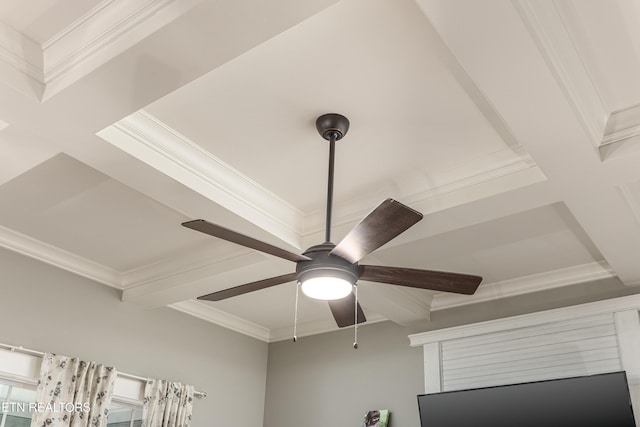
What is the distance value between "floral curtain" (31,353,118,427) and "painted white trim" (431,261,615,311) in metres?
2.15

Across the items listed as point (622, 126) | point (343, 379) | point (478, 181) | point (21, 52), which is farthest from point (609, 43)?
point (343, 379)

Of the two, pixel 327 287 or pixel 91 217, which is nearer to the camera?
pixel 327 287

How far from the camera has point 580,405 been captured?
338cm

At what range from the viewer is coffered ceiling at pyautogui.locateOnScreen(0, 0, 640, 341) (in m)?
2.07

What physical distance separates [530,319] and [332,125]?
197 centimetres

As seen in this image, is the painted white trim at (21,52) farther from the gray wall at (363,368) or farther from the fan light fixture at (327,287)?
the gray wall at (363,368)

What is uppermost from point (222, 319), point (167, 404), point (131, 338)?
point (222, 319)

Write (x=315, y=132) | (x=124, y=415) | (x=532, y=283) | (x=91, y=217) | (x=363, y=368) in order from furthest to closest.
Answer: (x=363, y=368), (x=124, y=415), (x=532, y=283), (x=91, y=217), (x=315, y=132)

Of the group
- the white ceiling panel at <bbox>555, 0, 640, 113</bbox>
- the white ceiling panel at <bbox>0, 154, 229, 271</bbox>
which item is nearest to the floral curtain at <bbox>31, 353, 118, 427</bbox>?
the white ceiling panel at <bbox>0, 154, 229, 271</bbox>

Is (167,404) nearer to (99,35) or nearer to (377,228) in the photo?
(377,228)

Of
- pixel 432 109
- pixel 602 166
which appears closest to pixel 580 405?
pixel 602 166

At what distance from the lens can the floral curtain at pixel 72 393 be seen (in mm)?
3529

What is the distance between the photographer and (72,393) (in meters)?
3.67

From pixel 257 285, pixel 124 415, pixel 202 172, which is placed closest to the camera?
pixel 257 285
